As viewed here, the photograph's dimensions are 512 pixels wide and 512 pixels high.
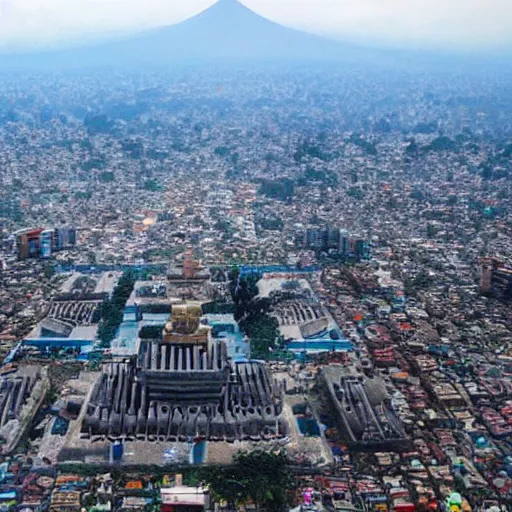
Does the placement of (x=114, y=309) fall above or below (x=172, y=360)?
below

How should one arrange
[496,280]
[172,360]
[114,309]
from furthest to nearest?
[496,280], [114,309], [172,360]

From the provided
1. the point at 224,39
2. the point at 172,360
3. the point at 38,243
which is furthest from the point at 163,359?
the point at 224,39

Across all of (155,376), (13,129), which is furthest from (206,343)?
(13,129)

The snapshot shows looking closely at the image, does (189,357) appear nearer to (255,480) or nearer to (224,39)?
(255,480)

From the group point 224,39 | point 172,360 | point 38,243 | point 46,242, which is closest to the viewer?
point 172,360

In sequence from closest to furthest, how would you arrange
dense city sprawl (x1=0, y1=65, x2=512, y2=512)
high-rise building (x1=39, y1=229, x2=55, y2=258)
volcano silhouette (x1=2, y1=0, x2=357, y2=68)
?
dense city sprawl (x1=0, y1=65, x2=512, y2=512) < high-rise building (x1=39, y1=229, x2=55, y2=258) < volcano silhouette (x1=2, y1=0, x2=357, y2=68)

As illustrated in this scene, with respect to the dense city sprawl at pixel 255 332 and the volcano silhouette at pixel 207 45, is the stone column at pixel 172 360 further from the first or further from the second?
the volcano silhouette at pixel 207 45

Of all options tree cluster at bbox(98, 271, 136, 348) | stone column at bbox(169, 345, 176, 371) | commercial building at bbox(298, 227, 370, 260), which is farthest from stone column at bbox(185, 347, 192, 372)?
commercial building at bbox(298, 227, 370, 260)

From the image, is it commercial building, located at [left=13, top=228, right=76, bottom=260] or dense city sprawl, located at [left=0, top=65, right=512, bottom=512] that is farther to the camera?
commercial building, located at [left=13, top=228, right=76, bottom=260]

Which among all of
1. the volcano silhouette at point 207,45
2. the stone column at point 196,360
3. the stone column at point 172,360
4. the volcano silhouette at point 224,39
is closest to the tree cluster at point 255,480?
the stone column at point 196,360

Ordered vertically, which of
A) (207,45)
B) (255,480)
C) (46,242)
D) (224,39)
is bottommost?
(207,45)

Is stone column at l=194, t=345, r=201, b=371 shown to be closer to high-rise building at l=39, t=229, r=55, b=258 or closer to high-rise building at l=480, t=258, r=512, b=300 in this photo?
high-rise building at l=480, t=258, r=512, b=300

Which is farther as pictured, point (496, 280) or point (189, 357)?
point (496, 280)
